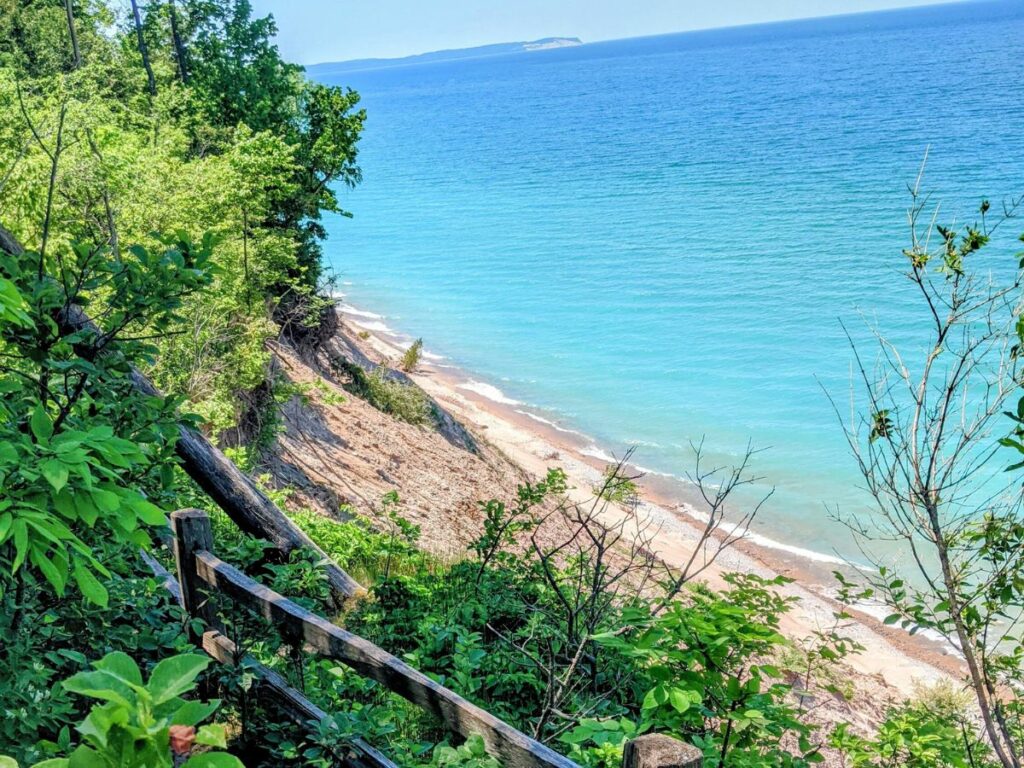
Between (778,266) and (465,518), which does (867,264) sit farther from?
(465,518)

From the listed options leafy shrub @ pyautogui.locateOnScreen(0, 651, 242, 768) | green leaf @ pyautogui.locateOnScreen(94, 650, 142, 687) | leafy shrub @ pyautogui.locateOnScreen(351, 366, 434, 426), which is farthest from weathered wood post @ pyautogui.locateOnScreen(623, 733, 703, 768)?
leafy shrub @ pyautogui.locateOnScreen(351, 366, 434, 426)

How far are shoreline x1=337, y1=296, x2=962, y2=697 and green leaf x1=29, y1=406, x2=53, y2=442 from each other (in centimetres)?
624

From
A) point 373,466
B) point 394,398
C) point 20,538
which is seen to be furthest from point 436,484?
point 20,538

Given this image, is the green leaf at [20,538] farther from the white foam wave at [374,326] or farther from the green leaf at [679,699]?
the white foam wave at [374,326]

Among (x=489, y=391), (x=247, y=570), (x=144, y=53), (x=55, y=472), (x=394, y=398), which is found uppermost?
(x=144, y=53)

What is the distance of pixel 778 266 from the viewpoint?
41.3 metres

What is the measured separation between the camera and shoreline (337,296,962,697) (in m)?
15.2

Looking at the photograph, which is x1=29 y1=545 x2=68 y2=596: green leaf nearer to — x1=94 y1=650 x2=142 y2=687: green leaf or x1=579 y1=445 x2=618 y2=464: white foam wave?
x1=94 y1=650 x2=142 y2=687: green leaf

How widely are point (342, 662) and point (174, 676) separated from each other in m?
2.47

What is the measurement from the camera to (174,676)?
1233 mm

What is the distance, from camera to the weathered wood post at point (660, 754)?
2148mm

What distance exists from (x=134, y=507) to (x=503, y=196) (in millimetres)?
64425

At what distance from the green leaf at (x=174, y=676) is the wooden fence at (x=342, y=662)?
4.46 ft

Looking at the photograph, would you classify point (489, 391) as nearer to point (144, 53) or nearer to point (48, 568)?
point (144, 53)
